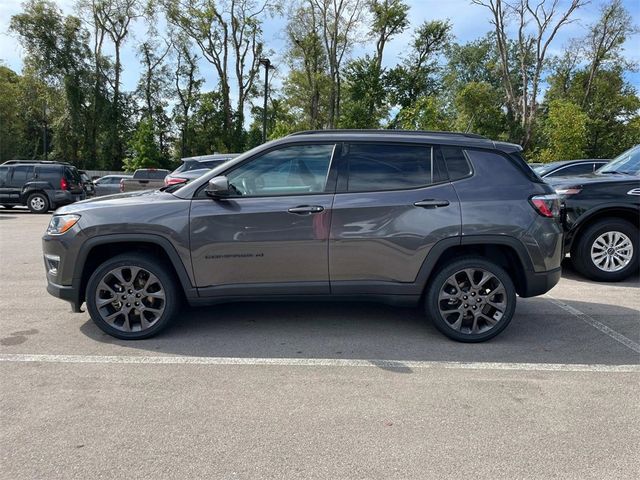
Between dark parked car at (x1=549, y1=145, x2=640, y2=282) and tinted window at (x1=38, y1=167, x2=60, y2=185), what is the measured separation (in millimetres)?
15886

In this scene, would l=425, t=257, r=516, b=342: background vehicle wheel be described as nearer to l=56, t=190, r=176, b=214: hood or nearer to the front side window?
the front side window

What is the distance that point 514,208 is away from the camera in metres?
4.12

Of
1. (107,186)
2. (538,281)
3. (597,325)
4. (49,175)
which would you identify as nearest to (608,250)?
(597,325)

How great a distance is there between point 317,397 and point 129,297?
2.03 metres

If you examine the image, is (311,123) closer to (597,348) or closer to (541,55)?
(541,55)

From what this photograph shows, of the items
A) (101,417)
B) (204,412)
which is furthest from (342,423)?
(101,417)

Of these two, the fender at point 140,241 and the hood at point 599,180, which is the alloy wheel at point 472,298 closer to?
the fender at point 140,241

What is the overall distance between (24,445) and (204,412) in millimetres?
1019

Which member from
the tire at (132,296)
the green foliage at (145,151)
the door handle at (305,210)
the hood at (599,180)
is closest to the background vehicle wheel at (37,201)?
the tire at (132,296)

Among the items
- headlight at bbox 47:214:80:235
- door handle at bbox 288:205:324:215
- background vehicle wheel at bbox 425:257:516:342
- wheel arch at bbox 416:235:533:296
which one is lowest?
background vehicle wheel at bbox 425:257:516:342

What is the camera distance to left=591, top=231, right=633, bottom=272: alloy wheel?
642 centimetres

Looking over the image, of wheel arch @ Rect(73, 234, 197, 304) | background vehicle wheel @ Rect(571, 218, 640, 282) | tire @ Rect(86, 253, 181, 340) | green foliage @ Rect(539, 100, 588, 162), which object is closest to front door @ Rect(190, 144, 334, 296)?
wheel arch @ Rect(73, 234, 197, 304)

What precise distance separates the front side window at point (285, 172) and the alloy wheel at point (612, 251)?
4413 mm

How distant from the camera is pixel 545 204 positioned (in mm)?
4164
